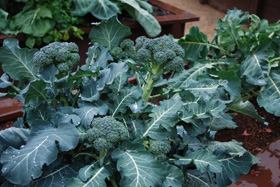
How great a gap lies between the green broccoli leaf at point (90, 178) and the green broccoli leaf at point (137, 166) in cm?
7

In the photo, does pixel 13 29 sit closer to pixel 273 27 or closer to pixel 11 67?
pixel 11 67

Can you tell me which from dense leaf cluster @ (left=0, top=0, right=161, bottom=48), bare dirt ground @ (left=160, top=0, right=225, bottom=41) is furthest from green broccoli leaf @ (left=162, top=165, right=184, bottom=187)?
bare dirt ground @ (left=160, top=0, right=225, bottom=41)

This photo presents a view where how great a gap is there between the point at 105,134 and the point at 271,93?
1.42 metres

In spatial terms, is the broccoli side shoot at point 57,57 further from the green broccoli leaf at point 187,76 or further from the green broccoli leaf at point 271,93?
the green broccoli leaf at point 271,93

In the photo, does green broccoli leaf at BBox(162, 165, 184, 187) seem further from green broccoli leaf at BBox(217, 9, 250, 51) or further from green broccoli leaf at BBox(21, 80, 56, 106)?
green broccoli leaf at BBox(217, 9, 250, 51)

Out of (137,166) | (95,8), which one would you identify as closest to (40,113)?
(137,166)

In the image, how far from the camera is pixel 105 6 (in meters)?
3.13

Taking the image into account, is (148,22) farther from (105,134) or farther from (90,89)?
(105,134)

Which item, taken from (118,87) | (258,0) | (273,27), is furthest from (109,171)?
(258,0)

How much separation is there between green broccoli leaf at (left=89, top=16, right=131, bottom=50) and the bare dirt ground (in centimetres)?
356

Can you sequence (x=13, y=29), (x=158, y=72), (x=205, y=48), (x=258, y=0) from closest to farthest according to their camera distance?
(x=158, y=72), (x=205, y=48), (x=13, y=29), (x=258, y=0)

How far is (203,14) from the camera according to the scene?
5.95m

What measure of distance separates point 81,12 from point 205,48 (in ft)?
5.05

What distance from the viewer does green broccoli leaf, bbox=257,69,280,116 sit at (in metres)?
1.87
